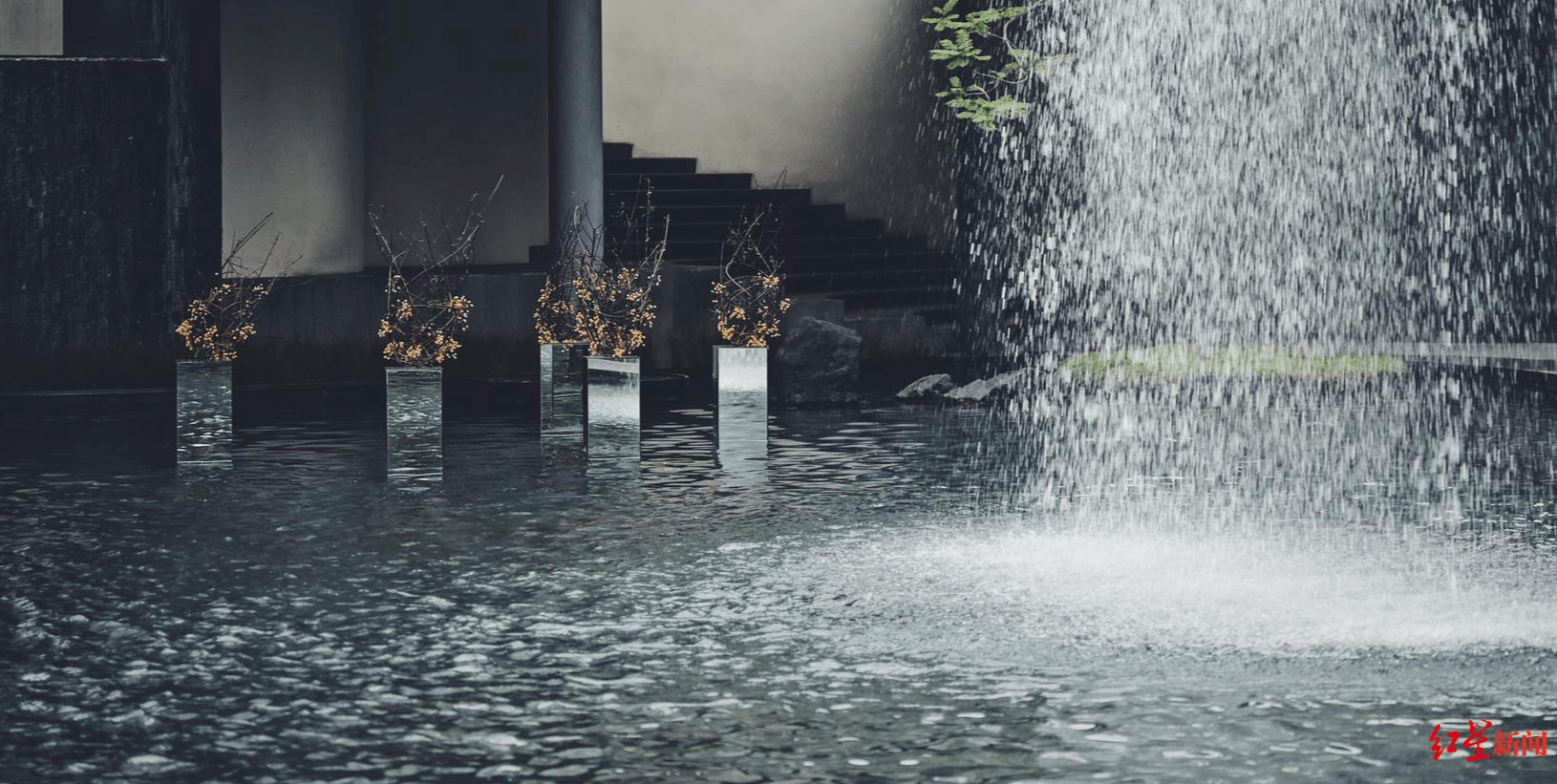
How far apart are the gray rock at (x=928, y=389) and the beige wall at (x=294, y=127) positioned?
618cm

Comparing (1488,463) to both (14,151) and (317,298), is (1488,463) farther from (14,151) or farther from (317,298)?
(14,151)

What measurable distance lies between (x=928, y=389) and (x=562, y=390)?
15.0ft

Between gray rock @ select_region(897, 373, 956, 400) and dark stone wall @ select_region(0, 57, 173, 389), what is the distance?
648 centimetres

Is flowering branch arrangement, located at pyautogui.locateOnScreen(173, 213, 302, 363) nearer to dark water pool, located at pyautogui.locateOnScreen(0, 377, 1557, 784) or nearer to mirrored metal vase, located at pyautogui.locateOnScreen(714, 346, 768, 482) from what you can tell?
dark water pool, located at pyautogui.locateOnScreen(0, 377, 1557, 784)

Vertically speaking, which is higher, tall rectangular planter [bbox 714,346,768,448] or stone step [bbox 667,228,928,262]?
stone step [bbox 667,228,928,262]

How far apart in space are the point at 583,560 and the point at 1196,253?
1662 cm

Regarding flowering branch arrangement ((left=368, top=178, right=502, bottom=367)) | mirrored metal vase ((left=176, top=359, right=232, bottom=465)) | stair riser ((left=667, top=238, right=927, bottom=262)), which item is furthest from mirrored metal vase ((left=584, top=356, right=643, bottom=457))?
stair riser ((left=667, top=238, right=927, bottom=262))

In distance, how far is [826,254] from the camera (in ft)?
75.8

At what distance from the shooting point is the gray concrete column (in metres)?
18.2

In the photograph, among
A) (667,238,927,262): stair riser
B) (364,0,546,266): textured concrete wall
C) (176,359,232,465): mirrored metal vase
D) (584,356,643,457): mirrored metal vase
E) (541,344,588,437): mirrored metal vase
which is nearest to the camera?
(176,359,232,465): mirrored metal vase

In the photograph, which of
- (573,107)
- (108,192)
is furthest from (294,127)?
(573,107)

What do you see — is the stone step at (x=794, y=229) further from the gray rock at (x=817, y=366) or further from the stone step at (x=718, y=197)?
the gray rock at (x=817, y=366)

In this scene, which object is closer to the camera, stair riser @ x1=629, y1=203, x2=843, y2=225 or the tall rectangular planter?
the tall rectangular planter

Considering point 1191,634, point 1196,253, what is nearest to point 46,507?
point 1191,634
